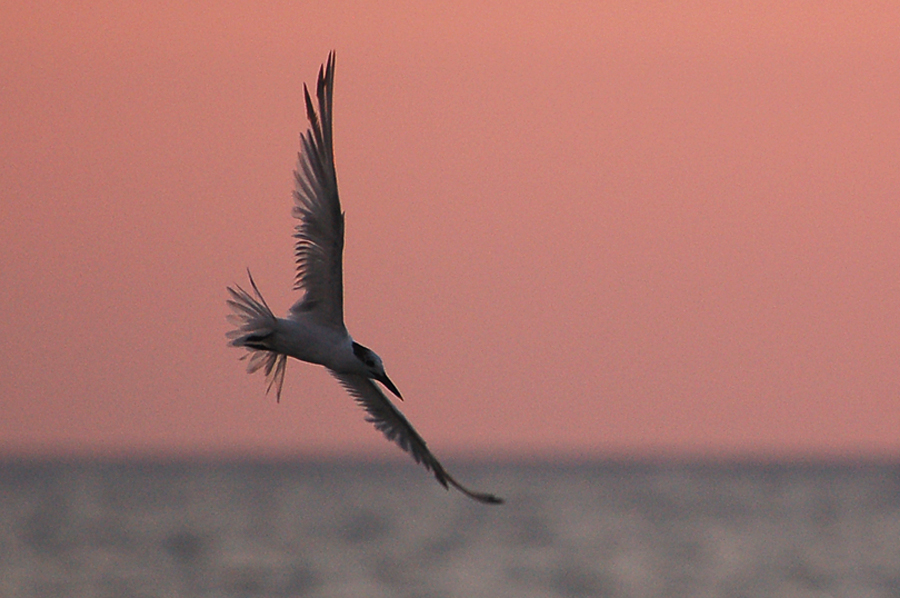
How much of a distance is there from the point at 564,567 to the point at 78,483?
52363 mm

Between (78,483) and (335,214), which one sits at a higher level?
(335,214)

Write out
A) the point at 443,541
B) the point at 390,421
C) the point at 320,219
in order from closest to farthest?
1. the point at 320,219
2. the point at 390,421
3. the point at 443,541

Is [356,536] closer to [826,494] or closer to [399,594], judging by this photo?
[399,594]

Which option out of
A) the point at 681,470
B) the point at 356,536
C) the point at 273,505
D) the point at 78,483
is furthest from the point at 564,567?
the point at 681,470

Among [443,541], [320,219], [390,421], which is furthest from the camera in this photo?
[443,541]

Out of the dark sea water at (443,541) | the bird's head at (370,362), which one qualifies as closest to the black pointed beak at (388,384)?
the bird's head at (370,362)

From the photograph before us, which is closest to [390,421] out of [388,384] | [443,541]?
[388,384]

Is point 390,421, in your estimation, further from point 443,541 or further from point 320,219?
point 443,541

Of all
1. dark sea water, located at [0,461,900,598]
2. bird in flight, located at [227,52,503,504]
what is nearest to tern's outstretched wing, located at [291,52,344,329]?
bird in flight, located at [227,52,503,504]

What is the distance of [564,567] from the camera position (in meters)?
46.2

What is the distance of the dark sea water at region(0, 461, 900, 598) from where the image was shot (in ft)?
135

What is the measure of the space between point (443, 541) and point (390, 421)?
43.8m

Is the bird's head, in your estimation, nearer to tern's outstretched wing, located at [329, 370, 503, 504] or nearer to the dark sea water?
tern's outstretched wing, located at [329, 370, 503, 504]

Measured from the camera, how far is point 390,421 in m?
11.5
